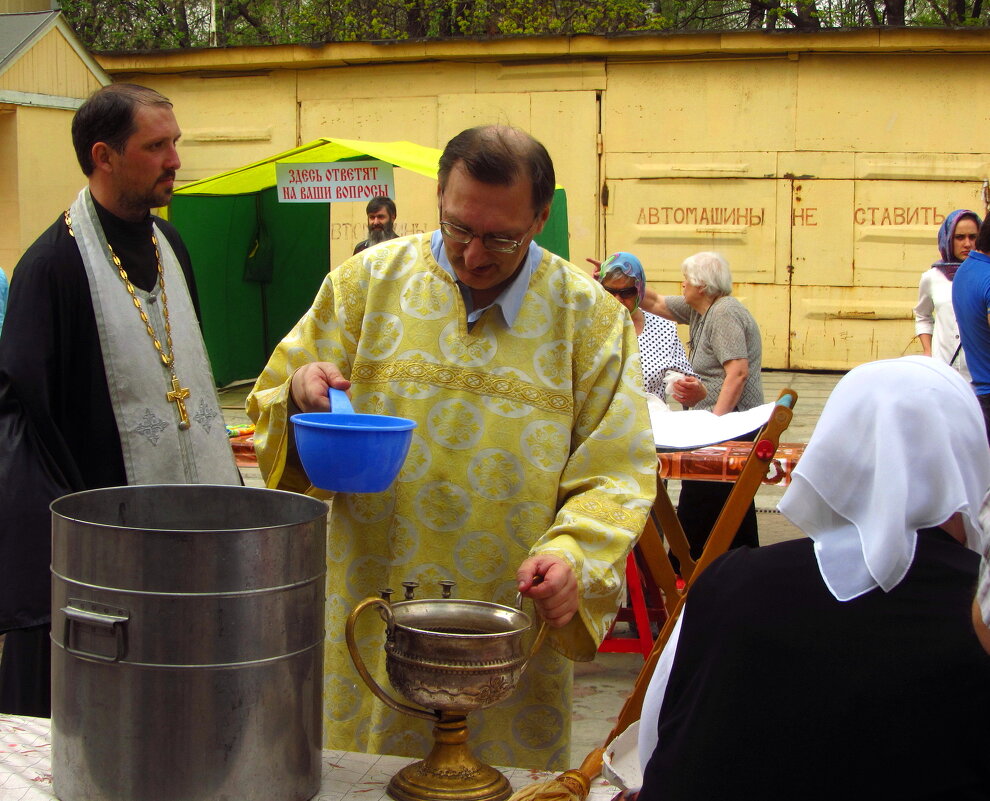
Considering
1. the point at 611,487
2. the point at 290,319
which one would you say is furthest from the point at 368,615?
the point at 290,319

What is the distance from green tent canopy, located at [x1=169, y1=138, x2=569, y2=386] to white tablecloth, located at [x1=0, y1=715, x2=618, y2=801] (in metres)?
9.14

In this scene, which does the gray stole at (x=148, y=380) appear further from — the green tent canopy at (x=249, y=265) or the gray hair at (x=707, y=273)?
the green tent canopy at (x=249, y=265)

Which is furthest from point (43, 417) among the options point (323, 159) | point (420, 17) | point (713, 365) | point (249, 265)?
point (420, 17)

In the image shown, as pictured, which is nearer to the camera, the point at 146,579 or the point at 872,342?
the point at 146,579

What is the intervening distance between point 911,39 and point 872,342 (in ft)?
9.44

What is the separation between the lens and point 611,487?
192cm

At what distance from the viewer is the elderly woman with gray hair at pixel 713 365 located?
496cm

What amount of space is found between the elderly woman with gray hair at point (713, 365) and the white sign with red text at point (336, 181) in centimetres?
304

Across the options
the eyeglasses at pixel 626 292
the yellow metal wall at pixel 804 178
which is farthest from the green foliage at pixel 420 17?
the eyeglasses at pixel 626 292

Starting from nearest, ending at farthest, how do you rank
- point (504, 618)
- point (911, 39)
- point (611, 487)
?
1. point (504, 618)
2. point (611, 487)
3. point (911, 39)

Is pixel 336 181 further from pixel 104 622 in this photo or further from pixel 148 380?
pixel 104 622

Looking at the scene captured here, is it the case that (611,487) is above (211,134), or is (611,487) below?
below

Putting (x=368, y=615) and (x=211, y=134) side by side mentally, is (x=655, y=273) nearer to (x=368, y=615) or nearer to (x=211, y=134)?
(x=211, y=134)

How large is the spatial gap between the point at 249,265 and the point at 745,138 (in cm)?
502
